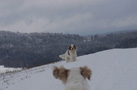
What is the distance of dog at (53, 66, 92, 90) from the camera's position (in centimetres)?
353

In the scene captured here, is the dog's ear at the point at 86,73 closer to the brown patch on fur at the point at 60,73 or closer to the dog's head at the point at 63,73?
the dog's head at the point at 63,73

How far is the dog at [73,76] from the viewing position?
3.53 meters

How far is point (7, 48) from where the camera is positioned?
164250mm

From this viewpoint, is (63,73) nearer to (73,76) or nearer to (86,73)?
(73,76)

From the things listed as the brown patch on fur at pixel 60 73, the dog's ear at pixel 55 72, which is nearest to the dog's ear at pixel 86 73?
the brown patch on fur at pixel 60 73

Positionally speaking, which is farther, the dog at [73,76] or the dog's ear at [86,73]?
the dog's ear at [86,73]

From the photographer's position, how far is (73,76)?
144 inches

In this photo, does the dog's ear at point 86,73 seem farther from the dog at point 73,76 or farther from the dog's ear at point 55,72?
the dog's ear at point 55,72

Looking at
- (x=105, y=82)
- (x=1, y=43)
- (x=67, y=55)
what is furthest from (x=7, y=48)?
(x=105, y=82)

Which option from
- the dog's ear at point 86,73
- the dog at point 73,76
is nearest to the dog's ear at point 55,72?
the dog at point 73,76

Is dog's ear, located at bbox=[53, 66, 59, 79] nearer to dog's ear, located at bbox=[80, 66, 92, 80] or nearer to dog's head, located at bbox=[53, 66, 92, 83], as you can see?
dog's head, located at bbox=[53, 66, 92, 83]

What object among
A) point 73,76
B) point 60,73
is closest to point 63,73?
point 60,73

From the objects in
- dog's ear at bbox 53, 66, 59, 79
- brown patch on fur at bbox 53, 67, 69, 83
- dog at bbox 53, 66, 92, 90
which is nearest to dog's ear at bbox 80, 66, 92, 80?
dog at bbox 53, 66, 92, 90

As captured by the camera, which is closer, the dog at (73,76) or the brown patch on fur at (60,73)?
the dog at (73,76)
